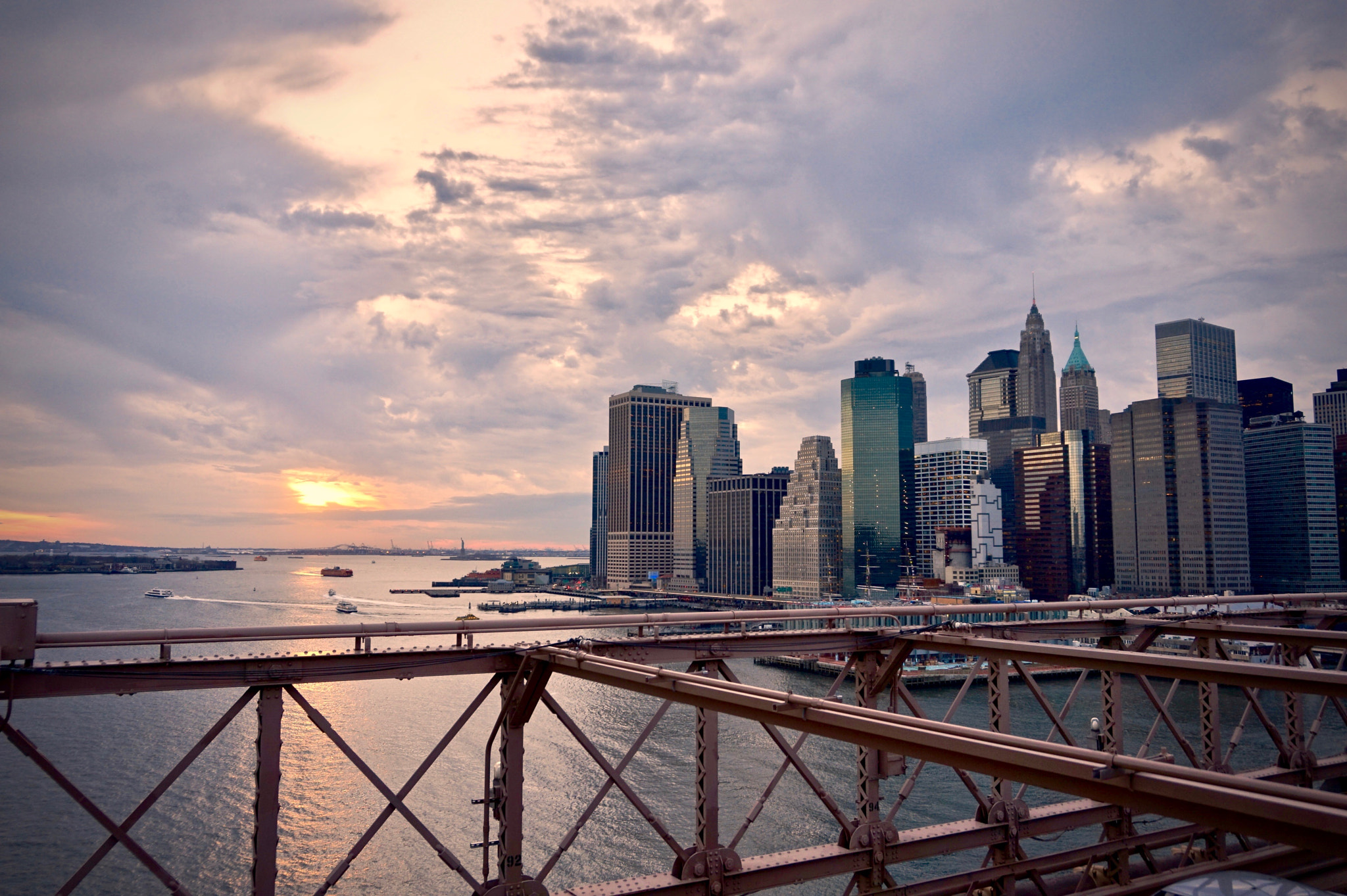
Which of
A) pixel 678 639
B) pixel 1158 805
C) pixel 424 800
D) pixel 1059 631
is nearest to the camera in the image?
pixel 1158 805

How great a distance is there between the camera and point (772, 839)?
41.0 metres

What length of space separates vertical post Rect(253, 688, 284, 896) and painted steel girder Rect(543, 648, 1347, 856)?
16.9ft

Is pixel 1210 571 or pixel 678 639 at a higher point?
pixel 678 639

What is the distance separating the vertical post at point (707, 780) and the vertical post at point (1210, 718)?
10.0 m

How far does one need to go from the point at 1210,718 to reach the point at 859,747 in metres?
9.72

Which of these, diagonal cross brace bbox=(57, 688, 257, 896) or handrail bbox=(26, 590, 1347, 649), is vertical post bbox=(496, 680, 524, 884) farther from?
diagonal cross brace bbox=(57, 688, 257, 896)

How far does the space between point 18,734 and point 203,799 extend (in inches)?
1665

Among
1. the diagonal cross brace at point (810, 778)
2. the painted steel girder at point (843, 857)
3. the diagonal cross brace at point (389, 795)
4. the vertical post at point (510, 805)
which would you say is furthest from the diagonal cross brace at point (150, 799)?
the diagonal cross brace at point (810, 778)

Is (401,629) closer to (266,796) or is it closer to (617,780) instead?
(266,796)

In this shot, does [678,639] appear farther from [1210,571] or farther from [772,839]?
[1210,571]

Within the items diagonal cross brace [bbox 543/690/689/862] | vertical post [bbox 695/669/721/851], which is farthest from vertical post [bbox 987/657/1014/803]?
diagonal cross brace [bbox 543/690/689/862]

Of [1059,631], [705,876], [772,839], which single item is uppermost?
[1059,631]

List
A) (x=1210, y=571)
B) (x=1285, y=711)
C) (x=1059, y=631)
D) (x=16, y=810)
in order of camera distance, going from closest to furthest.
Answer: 1. (x=1059, y=631)
2. (x=1285, y=711)
3. (x=16, y=810)
4. (x=1210, y=571)

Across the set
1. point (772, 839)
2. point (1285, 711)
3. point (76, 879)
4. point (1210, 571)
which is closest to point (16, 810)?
point (772, 839)
